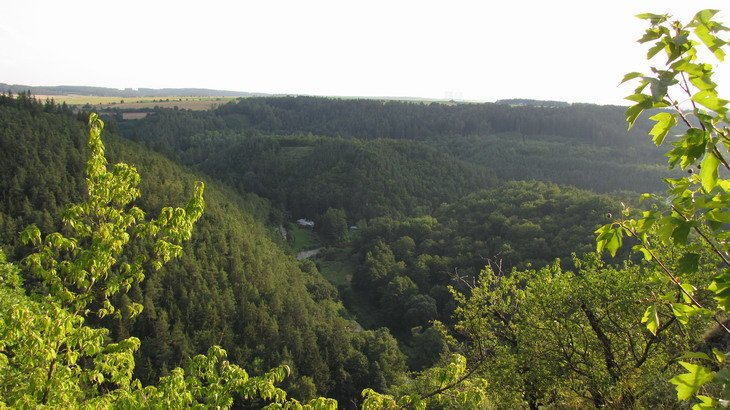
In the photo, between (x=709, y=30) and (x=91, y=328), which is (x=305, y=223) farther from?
(x=709, y=30)

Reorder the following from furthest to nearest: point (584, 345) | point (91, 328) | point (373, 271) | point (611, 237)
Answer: point (373, 271) < point (584, 345) < point (91, 328) < point (611, 237)

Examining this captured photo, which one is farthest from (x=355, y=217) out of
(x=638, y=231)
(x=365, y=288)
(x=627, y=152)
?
(x=638, y=231)

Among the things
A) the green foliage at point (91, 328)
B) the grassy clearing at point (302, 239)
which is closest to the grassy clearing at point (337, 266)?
the grassy clearing at point (302, 239)

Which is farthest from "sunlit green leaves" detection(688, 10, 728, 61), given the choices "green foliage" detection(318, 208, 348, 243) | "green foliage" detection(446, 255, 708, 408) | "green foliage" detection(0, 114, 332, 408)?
"green foliage" detection(318, 208, 348, 243)

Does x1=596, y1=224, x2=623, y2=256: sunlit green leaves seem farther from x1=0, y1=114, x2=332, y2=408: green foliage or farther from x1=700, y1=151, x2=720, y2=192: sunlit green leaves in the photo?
x1=0, y1=114, x2=332, y2=408: green foliage

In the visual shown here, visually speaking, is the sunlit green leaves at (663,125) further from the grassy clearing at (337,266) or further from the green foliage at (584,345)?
the grassy clearing at (337,266)

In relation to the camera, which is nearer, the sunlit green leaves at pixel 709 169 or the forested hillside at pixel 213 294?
the sunlit green leaves at pixel 709 169

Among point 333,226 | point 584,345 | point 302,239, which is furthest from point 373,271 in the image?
point 584,345

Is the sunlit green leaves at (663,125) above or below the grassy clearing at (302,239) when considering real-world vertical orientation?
above
